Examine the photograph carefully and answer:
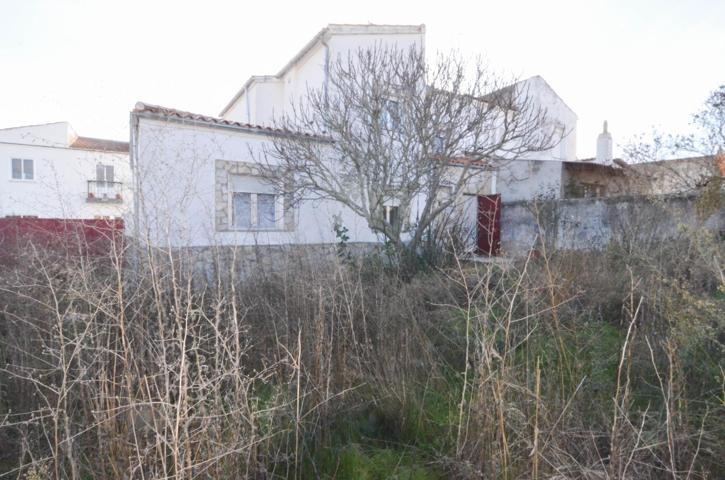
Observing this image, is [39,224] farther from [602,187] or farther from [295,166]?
[602,187]

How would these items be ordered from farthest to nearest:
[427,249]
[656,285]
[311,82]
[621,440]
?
[311,82]
[427,249]
[656,285]
[621,440]

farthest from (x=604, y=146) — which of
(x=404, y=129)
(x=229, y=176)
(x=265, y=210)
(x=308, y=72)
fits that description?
(x=229, y=176)

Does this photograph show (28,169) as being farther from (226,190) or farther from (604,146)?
(604,146)

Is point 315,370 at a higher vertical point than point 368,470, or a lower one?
higher

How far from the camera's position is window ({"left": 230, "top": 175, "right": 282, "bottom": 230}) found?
8.41 meters

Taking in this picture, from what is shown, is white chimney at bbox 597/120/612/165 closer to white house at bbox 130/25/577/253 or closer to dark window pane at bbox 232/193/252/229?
white house at bbox 130/25/577/253

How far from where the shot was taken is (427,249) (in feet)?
23.1

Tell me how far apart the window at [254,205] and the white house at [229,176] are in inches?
0.8

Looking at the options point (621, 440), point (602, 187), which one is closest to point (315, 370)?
point (621, 440)

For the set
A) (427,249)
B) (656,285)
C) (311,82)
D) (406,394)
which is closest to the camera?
(406,394)

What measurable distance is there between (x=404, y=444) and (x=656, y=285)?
9.25 feet

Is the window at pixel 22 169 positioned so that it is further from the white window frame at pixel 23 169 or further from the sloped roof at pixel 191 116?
the sloped roof at pixel 191 116

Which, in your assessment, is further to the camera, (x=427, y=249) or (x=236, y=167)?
(x=236, y=167)

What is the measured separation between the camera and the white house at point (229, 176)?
6.77 m
